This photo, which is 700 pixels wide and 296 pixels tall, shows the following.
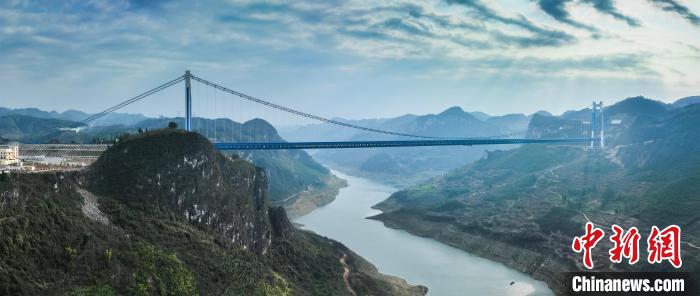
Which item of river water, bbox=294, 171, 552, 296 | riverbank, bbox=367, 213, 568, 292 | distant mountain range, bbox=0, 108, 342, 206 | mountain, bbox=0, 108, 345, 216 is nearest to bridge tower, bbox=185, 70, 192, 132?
river water, bbox=294, 171, 552, 296

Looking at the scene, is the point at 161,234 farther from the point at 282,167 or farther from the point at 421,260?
the point at 282,167

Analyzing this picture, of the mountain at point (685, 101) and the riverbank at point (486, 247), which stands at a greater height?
the mountain at point (685, 101)

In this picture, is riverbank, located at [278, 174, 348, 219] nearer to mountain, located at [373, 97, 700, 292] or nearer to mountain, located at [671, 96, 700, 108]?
mountain, located at [373, 97, 700, 292]

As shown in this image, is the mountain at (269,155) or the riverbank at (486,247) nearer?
the riverbank at (486,247)

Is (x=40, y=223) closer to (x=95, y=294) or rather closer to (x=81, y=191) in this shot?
(x=95, y=294)

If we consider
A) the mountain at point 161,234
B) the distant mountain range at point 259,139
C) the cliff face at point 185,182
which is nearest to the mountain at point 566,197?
the mountain at point 161,234

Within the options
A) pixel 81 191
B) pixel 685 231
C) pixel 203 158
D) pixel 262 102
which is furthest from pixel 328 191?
pixel 81 191

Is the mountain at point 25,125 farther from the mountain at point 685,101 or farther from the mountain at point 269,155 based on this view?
the mountain at point 685,101
